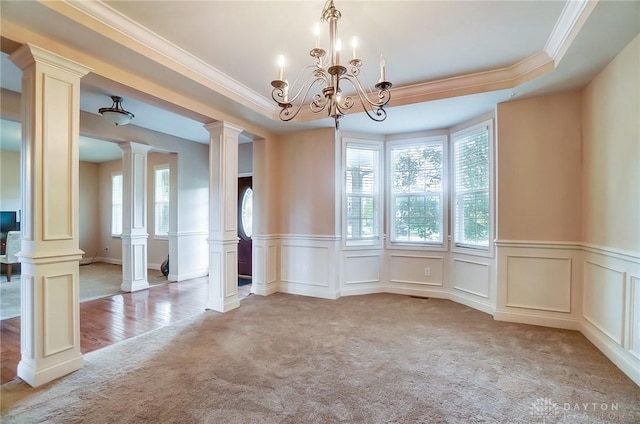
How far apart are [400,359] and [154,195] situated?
6110mm

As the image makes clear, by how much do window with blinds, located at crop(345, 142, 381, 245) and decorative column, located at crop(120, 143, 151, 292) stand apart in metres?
3.46

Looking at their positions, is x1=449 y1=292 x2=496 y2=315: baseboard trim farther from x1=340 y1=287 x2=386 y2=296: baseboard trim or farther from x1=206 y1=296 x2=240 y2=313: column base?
x1=206 y1=296 x2=240 y2=313: column base

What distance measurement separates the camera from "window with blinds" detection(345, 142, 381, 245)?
184 inches

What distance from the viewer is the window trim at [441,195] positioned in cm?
442

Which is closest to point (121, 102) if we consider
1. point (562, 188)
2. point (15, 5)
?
point (15, 5)

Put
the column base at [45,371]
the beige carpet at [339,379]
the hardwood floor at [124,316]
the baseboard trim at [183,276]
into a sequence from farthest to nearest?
the baseboard trim at [183,276]
the hardwood floor at [124,316]
the column base at [45,371]
the beige carpet at [339,379]

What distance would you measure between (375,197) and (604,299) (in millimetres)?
2857

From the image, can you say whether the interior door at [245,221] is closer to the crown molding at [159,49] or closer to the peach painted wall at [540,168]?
the crown molding at [159,49]

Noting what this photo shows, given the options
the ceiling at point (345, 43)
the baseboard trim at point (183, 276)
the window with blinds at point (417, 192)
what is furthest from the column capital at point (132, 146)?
the window with blinds at point (417, 192)

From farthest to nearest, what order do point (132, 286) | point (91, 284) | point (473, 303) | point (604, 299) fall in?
point (91, 284), point (132, 286), point (473, 303), point (604, 299)

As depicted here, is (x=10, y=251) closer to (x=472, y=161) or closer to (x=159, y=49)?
(x=159, y=49)

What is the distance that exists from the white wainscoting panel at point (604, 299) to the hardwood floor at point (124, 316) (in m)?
4.19

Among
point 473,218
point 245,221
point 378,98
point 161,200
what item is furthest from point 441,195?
point 161,200

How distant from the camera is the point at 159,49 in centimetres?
254
